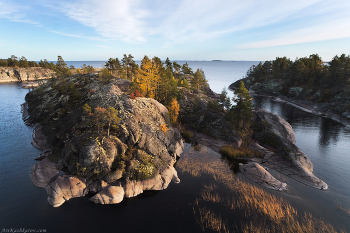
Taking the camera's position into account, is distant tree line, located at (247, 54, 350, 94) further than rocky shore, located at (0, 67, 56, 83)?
No

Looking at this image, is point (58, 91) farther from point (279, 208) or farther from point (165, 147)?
point (279, 208)

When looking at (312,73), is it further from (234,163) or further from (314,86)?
(234,163)

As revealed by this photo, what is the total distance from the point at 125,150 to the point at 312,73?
128447 mm

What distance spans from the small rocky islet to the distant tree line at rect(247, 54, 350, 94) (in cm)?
6603

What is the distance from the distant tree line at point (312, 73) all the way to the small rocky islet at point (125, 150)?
6603cm

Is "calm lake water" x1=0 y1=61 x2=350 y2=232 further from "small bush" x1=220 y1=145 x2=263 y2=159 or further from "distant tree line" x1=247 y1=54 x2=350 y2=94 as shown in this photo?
"distant tree line" x1=247 y1=54 x2=350 y2=94

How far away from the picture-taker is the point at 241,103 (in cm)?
4616

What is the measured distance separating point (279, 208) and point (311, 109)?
84.7 meters

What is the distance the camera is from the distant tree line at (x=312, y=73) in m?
82.9

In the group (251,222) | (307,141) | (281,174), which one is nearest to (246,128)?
(281,174)

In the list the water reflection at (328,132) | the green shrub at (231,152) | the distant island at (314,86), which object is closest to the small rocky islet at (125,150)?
the green shrub at (231,152)

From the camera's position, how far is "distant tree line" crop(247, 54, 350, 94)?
82.9m

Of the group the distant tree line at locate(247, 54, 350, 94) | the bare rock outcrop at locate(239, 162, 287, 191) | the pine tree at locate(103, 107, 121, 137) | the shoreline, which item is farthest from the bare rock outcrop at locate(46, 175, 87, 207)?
the distant tree line at locate(247, 54, 350, 94)

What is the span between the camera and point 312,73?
328 feet
